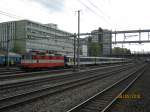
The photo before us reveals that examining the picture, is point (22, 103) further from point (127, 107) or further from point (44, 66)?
point (44, 66)

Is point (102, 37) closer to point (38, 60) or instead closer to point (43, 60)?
point (43, 60)

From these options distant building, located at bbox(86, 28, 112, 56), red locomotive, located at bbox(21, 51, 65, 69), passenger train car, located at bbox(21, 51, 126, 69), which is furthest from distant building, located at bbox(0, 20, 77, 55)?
red locomotive, located at bbox(21, 51, 65, 69)

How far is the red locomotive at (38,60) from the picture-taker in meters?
32.1

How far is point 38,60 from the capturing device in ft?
109

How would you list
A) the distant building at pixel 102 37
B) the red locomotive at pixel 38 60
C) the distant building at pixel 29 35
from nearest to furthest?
the red locomotive at pixel 38 60, the distant building at pixel 102 37, the distant building at pixel 29 35

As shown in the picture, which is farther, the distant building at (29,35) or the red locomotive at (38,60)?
the distant building at (29,35)

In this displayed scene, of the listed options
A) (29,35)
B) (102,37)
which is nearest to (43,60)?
(102,37)

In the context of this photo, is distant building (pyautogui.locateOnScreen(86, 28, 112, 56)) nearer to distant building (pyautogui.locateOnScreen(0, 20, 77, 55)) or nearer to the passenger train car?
the passenger train car

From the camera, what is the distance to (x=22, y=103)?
10.4 meters

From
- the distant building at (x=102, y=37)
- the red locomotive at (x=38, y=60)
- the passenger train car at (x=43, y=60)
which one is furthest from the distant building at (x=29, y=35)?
the red locomotive at (x=38, y=60)

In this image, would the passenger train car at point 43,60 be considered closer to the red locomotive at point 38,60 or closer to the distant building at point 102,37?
→ the red locomotive at point 38,60

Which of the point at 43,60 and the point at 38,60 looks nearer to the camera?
the point at 38,60

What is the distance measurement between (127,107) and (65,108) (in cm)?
289

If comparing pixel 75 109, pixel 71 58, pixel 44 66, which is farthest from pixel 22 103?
pixel 71 58
